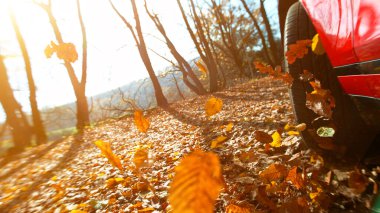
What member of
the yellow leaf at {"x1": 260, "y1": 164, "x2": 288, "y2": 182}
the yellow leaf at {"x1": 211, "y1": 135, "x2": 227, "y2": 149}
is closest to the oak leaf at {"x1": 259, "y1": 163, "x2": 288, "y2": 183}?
the yellow leaf at {"x1": 260, "y1": 164, "x2": 288, "y2": 182}

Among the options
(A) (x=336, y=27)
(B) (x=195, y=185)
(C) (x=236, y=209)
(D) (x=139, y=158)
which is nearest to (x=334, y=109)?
(A) (x=336, y=27)

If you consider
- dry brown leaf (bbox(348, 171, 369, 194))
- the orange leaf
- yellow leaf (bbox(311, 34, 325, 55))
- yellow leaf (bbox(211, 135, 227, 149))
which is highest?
yellow leaf (bbox(311, 34, 325, 55))

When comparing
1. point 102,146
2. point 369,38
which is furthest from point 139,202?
point 369,38

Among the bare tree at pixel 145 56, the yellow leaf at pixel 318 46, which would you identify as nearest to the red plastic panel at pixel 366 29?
the yellow leaf at pixel 318 46

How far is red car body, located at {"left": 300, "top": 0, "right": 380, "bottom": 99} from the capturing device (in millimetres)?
1247

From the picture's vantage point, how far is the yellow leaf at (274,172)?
6.15 ft

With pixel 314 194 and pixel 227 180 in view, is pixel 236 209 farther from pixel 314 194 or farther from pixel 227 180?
pixel 227 180

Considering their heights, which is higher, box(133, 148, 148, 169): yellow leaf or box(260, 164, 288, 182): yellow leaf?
box(133, 148, 148, 169): yellow leaf

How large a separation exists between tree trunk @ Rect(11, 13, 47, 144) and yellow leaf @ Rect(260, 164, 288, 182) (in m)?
10.4

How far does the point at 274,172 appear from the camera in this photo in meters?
1.91

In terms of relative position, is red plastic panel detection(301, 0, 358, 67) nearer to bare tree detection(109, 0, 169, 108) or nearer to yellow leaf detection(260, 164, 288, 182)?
yellow leaf detection(260, 164, 288, 182)

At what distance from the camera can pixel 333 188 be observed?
6.24ft

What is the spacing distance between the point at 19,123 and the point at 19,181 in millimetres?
6853

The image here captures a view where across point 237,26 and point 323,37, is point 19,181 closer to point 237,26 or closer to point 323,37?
point 323,37
